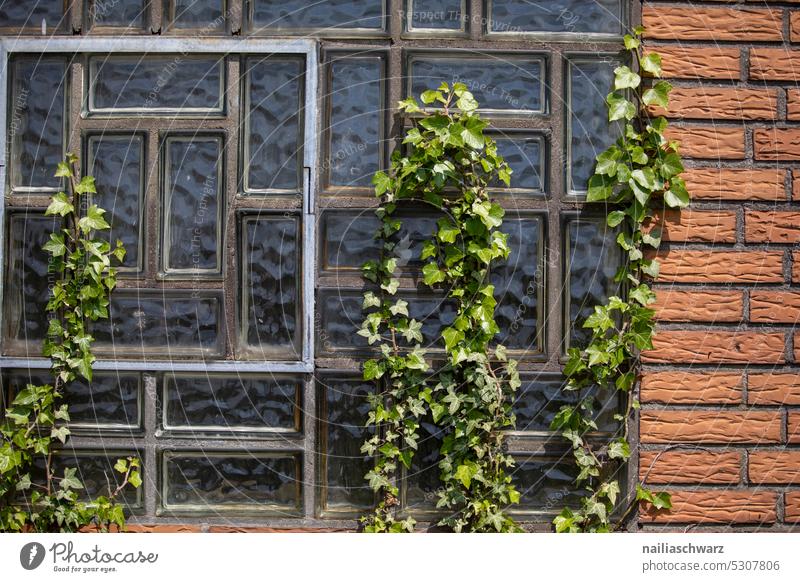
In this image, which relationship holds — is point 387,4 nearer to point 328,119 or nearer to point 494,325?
point 328,119

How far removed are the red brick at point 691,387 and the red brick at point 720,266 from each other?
0.36 m

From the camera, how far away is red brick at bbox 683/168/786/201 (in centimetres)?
302

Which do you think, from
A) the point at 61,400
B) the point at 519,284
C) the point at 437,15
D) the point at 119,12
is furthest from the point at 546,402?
the point at 119,12

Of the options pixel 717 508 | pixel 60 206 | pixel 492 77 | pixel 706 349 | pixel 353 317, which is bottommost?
pixel 717 508

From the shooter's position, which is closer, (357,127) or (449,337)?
(449,337)

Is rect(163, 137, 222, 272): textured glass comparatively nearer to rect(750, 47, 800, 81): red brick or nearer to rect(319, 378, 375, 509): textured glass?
rect(319, 378, 375, 509): textured glass

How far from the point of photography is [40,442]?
3.01 meters

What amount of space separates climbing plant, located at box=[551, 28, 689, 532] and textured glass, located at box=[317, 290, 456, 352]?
0.51 m

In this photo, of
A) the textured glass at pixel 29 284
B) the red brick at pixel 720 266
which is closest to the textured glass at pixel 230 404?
the textured glass at pixel 29 284

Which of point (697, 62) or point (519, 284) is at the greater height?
point (697, 62)

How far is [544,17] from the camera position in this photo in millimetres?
3074

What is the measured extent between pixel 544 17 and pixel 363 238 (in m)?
1.09

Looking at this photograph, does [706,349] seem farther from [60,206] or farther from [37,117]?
[37,117]

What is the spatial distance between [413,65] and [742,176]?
1.31 meters
